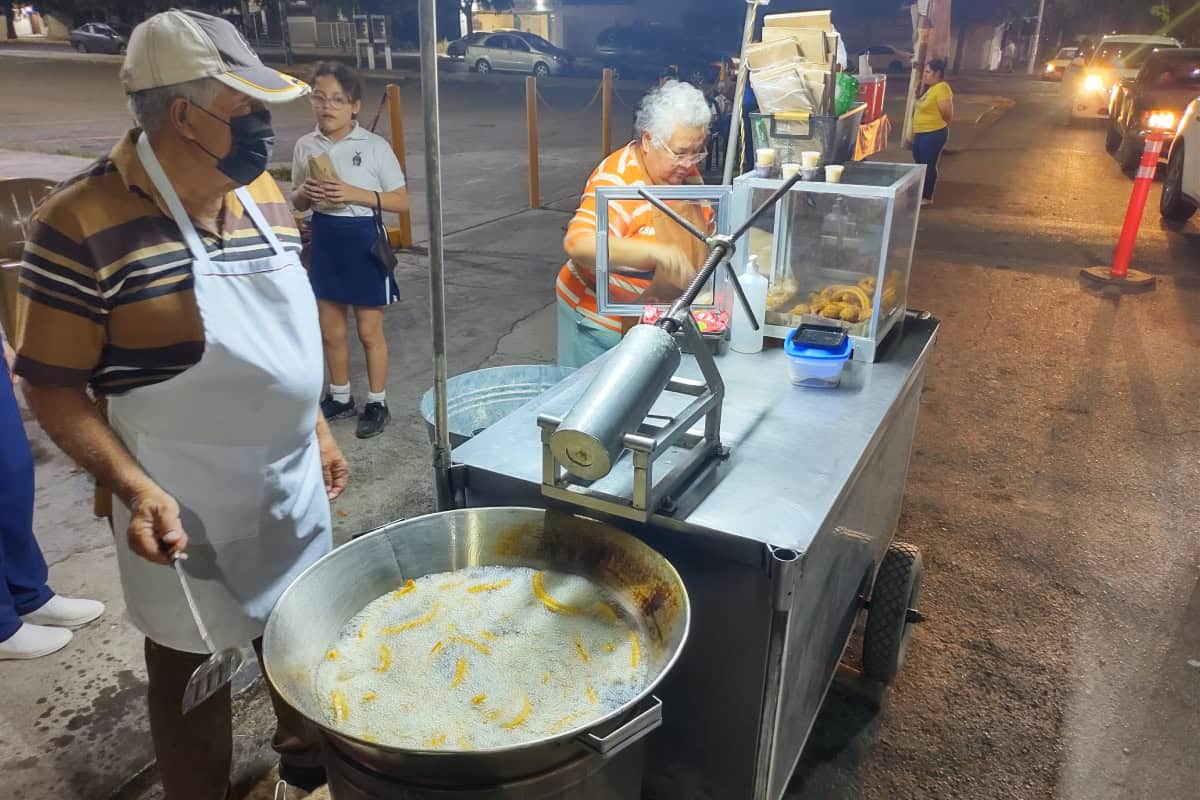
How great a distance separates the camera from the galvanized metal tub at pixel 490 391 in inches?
116

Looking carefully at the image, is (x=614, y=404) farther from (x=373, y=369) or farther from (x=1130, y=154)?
(x=1130, y=154)

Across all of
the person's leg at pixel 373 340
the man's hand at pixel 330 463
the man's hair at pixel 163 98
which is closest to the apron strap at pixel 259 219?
the man's hair at pixel 163 98

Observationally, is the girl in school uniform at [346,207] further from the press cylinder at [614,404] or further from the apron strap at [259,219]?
the press cylinder at [614,404]

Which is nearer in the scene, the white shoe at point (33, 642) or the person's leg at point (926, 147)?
the white shoe at point (33, 642)

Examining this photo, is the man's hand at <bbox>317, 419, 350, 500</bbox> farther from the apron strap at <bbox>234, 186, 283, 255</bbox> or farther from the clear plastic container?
the clear plastic container

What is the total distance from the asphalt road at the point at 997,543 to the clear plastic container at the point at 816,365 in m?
1.14

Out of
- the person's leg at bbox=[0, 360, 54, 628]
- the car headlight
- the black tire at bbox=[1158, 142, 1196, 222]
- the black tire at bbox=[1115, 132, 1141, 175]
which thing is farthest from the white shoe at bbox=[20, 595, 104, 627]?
the black tire at bbox=[1115, 132, 1141, 175]

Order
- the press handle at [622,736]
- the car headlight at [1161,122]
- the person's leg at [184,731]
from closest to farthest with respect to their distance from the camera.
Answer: the press handle at [622,736] → the person's leg at [184,731] → the car headlight at [1161,122]

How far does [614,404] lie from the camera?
1500 mm

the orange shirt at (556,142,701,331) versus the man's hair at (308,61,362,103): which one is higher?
the man's hair at (308,61,362,103)

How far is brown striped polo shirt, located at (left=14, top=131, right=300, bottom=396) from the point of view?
1.52 meters

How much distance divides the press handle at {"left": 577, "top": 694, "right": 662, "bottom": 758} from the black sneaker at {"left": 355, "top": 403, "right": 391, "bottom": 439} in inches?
135

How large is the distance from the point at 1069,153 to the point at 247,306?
16.2 m

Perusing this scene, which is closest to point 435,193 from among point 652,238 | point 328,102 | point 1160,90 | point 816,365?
point 816,365
